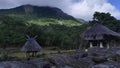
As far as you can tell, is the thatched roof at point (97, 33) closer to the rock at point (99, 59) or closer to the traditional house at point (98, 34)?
the traditional house at point (98, 34)

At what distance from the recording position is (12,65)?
50.2ft

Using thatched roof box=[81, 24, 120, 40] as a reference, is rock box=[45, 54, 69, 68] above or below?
below

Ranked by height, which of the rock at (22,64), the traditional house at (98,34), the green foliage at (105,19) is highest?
the green foliage at (105,19)

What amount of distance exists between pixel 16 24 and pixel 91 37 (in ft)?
151

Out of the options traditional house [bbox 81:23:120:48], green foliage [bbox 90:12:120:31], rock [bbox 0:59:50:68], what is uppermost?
green foliage [bbox 90:12:120:31]

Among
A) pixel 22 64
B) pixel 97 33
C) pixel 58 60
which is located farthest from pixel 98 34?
pixel 22 64

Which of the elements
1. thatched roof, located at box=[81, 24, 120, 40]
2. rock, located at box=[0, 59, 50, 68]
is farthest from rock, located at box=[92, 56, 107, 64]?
thatched roof, located at box=[81, 24, 120, 40]

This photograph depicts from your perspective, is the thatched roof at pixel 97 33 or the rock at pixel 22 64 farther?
the thatched roof at pixel 97 33

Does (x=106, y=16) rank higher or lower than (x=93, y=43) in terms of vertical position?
higher

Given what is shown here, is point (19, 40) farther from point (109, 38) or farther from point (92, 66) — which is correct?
point (92, 66)

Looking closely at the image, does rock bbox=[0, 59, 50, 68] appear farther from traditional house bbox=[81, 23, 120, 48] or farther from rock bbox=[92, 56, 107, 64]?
traditional house bbox=[81, 23, 120, 48]

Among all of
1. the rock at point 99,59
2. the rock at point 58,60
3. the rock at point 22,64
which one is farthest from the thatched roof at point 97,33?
the rock at point 22,64

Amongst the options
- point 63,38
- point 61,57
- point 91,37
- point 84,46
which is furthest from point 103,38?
point 61,57

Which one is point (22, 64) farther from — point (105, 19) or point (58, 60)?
point (105, 19)
